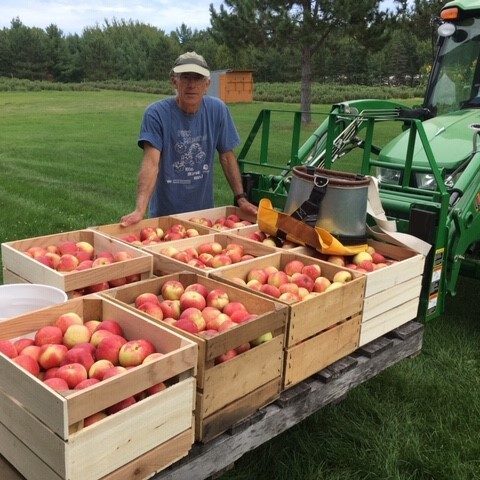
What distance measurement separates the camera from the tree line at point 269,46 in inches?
768

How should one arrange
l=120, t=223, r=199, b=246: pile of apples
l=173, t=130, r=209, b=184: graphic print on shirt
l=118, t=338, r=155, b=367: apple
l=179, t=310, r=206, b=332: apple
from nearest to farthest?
l=118, t=338, r=155, b=367: apple
l=179, t=310, r=206, b=332: apple
l=120, t=223, r=199, b=246: pile of apples
l=173, t=130, r=209, b=184: graphic print on shirt

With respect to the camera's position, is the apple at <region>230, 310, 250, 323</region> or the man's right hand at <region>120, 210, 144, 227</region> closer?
the apple at <region>230, 310, 250, 323</region>

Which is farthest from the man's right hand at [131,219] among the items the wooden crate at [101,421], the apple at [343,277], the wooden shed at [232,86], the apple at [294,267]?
the wooden shed at [232,86]

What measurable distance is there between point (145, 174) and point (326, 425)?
6.80ft

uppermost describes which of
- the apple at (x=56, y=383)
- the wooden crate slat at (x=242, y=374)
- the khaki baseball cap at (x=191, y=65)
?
the khaki baseball cap at (x=191, y=65)

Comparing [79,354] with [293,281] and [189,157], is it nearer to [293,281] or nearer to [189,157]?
[293,281]

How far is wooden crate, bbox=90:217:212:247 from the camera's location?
3809 millimetres

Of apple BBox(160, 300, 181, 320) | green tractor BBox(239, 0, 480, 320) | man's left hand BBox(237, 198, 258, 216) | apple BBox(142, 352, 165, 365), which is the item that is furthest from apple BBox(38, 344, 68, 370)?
man's left hand BBox(237, 198, 258, 216)

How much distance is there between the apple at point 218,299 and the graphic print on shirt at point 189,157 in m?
1.85

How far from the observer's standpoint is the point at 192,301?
2744 mm

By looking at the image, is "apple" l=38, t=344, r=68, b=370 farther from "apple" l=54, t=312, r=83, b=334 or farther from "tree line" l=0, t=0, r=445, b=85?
"tree line" l=0, t=0, r=445, b=85

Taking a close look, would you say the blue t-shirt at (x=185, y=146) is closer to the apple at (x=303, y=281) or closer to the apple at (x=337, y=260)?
the apple at (x=337, y=260)

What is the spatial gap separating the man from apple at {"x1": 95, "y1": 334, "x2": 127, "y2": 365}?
1.63 metres

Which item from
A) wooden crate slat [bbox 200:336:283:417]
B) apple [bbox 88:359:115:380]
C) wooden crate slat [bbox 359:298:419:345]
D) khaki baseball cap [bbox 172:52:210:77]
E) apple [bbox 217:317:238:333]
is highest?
khaki baseball cap [bbox 172:52:210:77]
